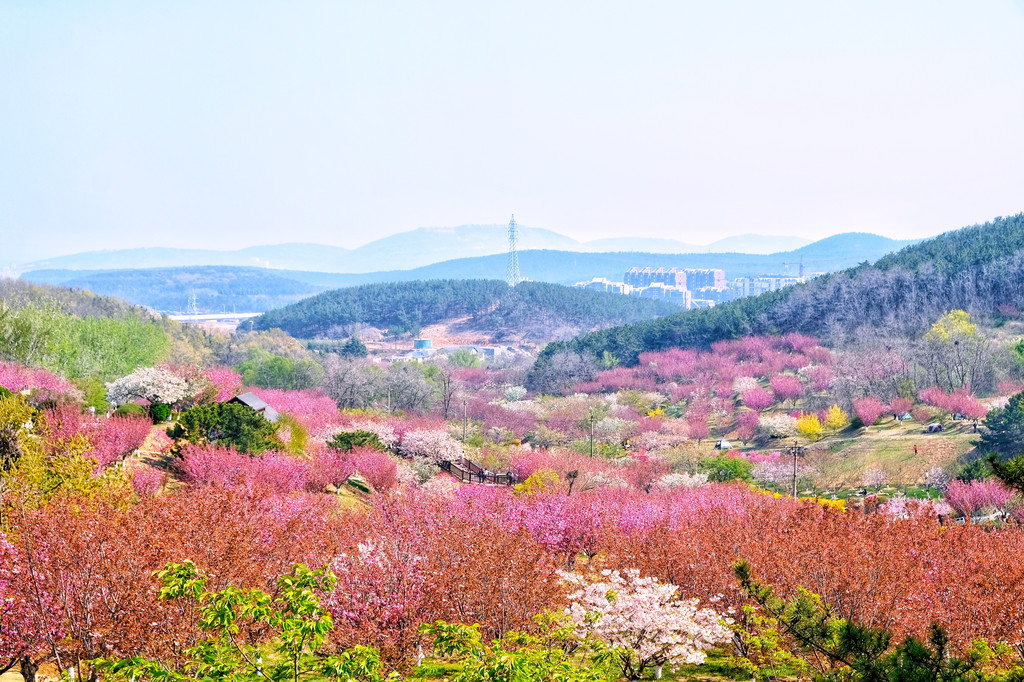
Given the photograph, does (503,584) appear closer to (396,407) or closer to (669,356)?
(396,407)

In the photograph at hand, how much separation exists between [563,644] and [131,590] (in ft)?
19.0

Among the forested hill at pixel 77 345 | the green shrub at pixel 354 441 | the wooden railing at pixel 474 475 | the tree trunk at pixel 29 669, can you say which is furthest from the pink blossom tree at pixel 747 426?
the tree trunk at pixel 29 669

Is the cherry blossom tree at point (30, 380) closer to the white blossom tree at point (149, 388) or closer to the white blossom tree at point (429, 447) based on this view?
the white blossom tree at point (149, 388)

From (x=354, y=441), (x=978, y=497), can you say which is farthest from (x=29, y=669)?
(x=978, y=497)

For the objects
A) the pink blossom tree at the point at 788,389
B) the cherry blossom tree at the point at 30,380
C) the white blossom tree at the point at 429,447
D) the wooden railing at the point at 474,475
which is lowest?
the pink blossom tree at the point at 788,389

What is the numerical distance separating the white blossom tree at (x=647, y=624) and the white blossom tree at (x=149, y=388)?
75.5 feet

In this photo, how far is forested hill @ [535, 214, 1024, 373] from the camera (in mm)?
74562

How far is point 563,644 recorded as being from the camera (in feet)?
39.0

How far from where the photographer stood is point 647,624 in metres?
11.5

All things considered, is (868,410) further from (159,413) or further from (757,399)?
(159,413)

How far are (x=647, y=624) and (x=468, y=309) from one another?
144670 millimetres

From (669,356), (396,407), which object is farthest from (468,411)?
(669,356)

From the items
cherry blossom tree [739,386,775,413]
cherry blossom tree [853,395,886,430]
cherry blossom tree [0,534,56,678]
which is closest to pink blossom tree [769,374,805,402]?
cherry blossom tree [739,386,775,413]

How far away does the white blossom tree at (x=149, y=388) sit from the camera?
101 feet
